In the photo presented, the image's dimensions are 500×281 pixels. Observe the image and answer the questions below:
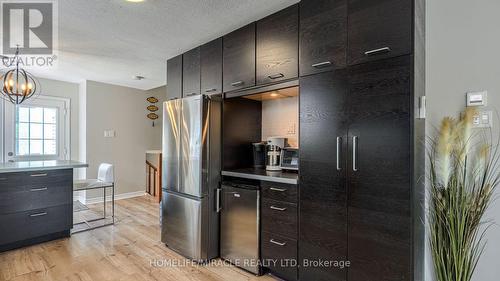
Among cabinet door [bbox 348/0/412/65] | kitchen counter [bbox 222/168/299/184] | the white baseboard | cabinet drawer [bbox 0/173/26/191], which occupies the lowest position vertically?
the white baseboard

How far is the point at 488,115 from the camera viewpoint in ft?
5.13

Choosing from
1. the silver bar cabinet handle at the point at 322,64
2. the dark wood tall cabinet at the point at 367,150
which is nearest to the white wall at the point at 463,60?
the dark wood tall cabinet at the point at 367,150

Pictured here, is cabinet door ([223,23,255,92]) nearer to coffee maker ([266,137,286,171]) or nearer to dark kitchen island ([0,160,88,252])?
coffee maker ([266,137,286,171])

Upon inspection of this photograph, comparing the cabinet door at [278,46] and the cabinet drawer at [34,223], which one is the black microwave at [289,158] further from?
the cabinet drawer at [34,223]

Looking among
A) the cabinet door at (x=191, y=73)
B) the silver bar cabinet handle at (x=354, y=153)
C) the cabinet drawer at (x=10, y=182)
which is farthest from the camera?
the cabinet door at (x=191, y=73)

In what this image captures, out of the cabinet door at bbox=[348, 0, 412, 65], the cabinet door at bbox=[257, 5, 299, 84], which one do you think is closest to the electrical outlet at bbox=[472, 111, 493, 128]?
the cabinet door at bbox=[348, 0, 412, 65]

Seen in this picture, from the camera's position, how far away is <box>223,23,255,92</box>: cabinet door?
2.38 meters

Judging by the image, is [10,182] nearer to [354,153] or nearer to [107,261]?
[107,261]

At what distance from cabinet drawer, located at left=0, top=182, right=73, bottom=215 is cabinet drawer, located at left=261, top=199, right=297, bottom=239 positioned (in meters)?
2.58

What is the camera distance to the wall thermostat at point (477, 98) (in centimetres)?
157

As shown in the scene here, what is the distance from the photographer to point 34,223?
9.75ft

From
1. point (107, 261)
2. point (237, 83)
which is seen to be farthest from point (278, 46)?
point (107, 261)

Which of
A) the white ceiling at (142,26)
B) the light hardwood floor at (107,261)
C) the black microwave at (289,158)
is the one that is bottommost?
the light hardwood floor at (107,261)

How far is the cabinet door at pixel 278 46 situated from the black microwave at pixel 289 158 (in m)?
0.71
